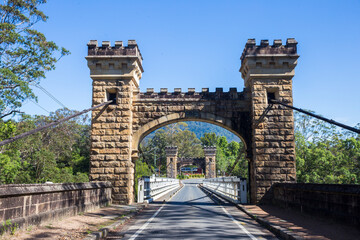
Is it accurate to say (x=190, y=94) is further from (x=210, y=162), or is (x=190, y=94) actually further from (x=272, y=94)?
(x=210, y=162)

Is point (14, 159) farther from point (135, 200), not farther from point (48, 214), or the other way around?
point (48, 214)

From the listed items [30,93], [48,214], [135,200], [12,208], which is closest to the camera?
[12,208]

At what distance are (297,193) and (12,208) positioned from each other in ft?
22.9

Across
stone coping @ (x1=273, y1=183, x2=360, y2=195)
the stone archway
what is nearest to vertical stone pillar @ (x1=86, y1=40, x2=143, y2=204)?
stone coping @ (x1=273, y1=183, x2=360, y2=195)

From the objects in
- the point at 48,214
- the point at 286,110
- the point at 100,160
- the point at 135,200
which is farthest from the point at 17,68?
the point at 286,110

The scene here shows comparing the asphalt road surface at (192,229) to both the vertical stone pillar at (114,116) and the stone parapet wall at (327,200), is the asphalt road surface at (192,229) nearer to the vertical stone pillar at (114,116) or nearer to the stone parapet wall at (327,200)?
the stone parapet wall at (327,200)

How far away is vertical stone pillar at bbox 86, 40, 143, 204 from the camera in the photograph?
11.9 metres

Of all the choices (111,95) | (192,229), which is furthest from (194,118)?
(192,229)

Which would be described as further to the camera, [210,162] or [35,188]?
[210,162]

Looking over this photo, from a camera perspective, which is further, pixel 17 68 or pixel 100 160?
pixel 17 68

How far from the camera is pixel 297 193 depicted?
8805 mm

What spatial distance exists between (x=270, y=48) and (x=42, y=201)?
9.62m

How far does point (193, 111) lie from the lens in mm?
12883

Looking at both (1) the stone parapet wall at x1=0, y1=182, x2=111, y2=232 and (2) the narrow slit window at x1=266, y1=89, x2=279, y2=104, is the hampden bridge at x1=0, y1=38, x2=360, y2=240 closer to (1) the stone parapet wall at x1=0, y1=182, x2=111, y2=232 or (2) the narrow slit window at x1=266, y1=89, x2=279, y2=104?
(2) the narrow slit window at x1=266, y1=89, x2=279, y2=104
